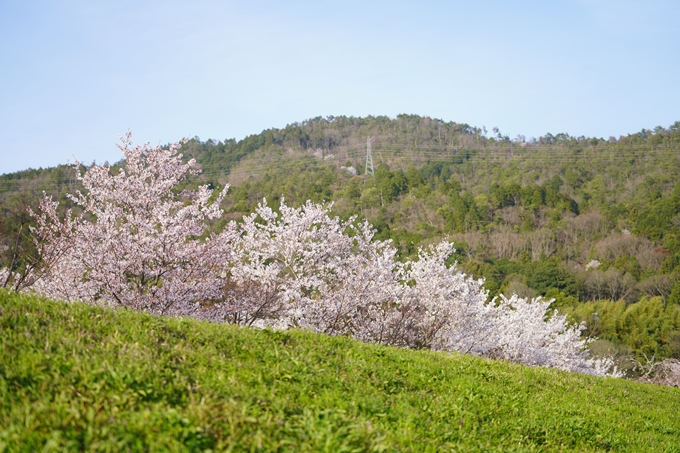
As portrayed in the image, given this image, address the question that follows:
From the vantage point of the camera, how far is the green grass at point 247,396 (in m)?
4.23

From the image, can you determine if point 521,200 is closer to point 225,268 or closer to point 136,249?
point 225,268

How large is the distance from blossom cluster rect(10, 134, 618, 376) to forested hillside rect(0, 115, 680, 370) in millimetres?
28835

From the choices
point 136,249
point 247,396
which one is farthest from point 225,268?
point 247,396

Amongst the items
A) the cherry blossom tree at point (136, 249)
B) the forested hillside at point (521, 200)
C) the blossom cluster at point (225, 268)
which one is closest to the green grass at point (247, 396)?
the cherry blossom tree at point (136, 249)

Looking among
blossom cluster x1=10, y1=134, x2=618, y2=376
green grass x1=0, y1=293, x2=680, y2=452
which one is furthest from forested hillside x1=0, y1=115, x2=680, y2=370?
green grass x1=0, y1=293, x2=680, y2=452

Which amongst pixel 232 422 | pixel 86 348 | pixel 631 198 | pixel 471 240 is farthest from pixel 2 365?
pixel 631 198

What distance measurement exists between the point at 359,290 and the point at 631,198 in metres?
92.6

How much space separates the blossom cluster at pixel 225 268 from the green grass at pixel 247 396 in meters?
7.73

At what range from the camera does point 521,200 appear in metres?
102

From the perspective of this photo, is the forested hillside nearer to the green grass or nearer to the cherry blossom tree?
the cherry blossom tree

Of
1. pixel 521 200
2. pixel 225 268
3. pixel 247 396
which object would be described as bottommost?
pixel 247 396

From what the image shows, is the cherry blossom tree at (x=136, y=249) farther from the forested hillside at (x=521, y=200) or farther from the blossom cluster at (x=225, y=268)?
the forested hillside at (x=521, y=200)

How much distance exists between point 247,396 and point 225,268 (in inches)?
497

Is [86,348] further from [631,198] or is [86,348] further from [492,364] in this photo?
[631,198]
